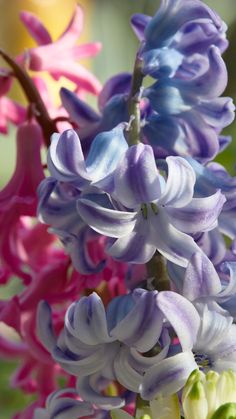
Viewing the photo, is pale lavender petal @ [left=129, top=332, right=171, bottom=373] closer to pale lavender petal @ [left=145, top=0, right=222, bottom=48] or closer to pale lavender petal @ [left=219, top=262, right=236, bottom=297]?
pale lavender petal @ [left=219, top=262, right=236, bottom=297]

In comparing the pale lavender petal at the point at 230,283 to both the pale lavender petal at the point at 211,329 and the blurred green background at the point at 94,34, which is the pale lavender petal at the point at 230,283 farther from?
the blurred green background at the point at 94,34

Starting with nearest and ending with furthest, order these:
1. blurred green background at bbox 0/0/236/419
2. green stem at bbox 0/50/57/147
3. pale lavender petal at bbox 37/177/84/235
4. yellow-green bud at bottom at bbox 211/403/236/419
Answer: yellow-green bud at bottom at bbox 211/403/236/419, pale lavender petal at bbox 37/177/84/235, green stem at bbox 0/50/57/147, blurred green background at bbox 0/0/236/419

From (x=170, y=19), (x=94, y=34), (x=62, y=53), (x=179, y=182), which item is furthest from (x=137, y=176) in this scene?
(x=94, y=34)

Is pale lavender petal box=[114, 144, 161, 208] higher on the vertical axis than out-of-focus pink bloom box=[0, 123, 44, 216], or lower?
higher

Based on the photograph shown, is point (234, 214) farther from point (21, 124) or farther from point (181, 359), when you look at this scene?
point (21, 124)

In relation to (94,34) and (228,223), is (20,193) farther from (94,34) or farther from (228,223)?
(94,34)

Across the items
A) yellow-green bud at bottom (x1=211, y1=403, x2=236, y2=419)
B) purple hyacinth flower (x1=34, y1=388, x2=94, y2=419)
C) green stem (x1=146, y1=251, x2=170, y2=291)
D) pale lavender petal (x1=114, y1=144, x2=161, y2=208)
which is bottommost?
purple hyacinth flower (x1=34, y1=388, x2=94, y2=419)

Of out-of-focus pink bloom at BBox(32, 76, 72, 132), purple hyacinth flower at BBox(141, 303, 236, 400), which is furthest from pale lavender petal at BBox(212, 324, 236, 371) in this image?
out-of-focus pink bloom at BBox(32, 76, 72, 132)
